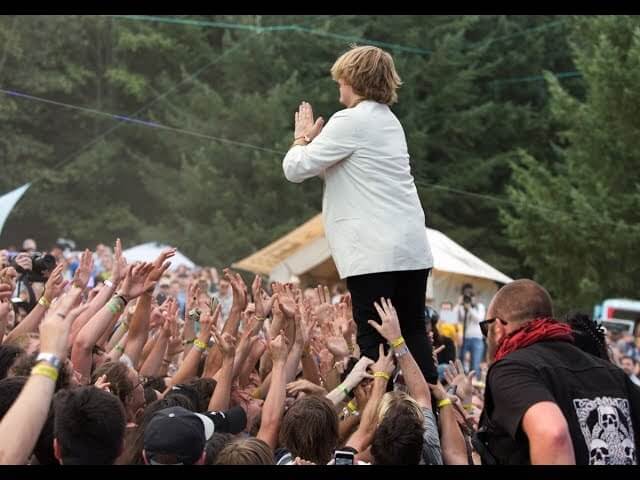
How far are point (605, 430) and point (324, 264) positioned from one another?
1985cm

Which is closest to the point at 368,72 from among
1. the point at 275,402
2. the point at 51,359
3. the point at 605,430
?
the point at 275,402

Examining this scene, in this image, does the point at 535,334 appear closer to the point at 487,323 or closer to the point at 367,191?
the point at 487,323

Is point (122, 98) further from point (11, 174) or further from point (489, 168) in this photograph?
point (489, 168)

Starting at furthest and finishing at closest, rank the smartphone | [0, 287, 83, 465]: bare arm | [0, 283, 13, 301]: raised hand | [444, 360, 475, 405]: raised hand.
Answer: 1. [444, 360, 475, 405]: raised hand
2. [0, 283, 13, 301]: raised hand
3. the smartphone
4. [0, 287, 83, 465]: bare arm

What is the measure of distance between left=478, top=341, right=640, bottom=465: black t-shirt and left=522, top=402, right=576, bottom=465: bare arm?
2.2 inches

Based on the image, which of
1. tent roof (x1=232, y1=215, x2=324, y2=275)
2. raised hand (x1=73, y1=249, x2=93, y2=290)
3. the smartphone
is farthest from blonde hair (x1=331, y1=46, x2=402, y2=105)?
tent roof (x1=232, y1=215, x2=324, y2=275)

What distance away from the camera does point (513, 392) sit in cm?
364

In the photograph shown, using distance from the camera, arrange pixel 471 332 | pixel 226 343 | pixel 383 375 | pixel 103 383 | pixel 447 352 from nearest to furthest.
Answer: pixel 103 383 → pixel 383 375 → pixel 226 343 → pixel 447 352 → pixel 471 332

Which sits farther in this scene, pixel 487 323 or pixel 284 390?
pixel 284 390

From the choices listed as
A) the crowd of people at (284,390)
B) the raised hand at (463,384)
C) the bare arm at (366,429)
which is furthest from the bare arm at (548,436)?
the raised hand at (463,384)

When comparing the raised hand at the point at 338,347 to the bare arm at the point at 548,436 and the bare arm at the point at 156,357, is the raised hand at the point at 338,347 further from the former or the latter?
the bare arm at the point at 548,436

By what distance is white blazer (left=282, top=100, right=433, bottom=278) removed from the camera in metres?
4.86

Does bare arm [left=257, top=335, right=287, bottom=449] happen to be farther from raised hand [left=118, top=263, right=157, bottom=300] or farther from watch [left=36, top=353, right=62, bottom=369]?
watch [left=36, top=353, right=62, bottom=369]

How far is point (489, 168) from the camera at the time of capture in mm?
35719
